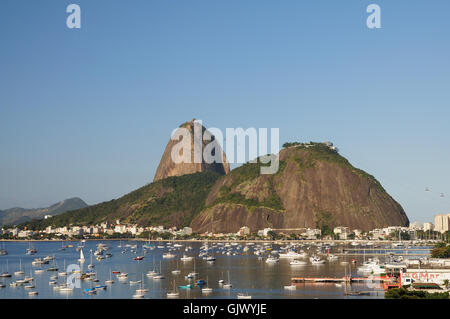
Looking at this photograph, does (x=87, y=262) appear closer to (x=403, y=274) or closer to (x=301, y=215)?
(x=403, y=274)

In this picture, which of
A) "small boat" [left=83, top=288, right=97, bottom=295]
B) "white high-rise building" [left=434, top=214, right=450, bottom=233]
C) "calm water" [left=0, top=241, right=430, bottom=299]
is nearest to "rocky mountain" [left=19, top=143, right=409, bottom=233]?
"white high-rise building" [left=434, top=214, right=450, bottom=233]

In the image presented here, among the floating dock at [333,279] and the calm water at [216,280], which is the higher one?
the floating dock at [333,279]

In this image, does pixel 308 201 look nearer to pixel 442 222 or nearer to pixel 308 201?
pixel 308 201

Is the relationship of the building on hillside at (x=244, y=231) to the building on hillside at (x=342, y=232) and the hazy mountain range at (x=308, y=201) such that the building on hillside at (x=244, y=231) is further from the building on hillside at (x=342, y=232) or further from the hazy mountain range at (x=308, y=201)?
the building on hillside at (x=342, y=232)

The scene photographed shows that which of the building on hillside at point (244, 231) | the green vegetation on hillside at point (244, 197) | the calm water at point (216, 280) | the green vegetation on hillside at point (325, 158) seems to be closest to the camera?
the calm water at point (216, 280)

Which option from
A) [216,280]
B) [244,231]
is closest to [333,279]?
[216,280]

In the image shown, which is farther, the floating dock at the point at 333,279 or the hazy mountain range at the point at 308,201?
the hazy mountain range at the point at 308,201

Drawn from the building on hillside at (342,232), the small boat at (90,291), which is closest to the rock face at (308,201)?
the building on hillside at (342,232)

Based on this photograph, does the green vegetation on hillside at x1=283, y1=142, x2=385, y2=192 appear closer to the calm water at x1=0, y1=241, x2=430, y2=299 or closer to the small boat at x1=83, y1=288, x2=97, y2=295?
the calm water at x1=0, y1=241, x2=430, y2=299
